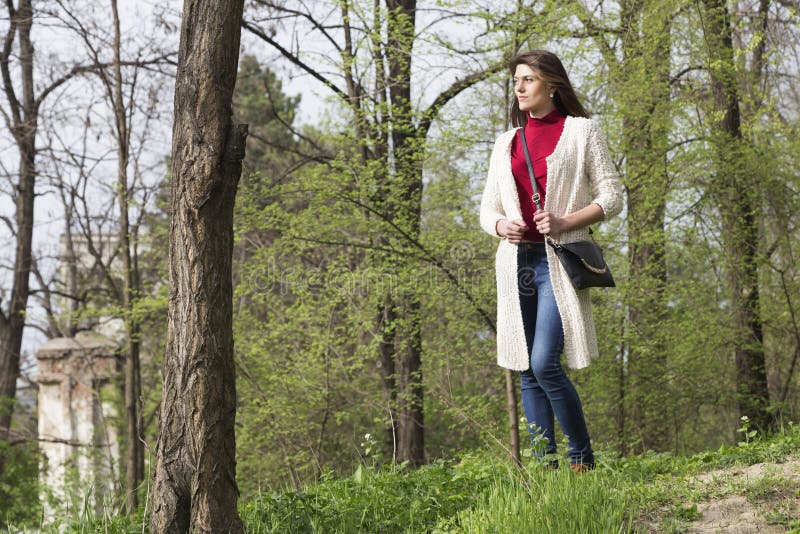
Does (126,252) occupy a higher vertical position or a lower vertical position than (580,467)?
higher

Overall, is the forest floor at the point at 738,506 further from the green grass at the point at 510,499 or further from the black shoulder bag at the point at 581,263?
the black shoulder bag at the point at 581,263

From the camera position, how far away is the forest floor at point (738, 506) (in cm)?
303

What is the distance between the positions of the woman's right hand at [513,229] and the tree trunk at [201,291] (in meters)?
1.17

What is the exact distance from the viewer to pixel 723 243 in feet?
28.8

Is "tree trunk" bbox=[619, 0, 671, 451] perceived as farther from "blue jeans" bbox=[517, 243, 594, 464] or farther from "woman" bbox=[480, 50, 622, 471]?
"blue jeans" bbox=[517, 243, 594, 464]

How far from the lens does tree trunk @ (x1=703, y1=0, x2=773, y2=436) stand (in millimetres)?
8547

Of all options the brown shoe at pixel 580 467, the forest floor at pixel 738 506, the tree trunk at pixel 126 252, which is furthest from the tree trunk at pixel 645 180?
the tree trunk at pixel 126 252

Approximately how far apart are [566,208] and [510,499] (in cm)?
133

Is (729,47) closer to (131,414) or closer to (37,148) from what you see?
(131,414)

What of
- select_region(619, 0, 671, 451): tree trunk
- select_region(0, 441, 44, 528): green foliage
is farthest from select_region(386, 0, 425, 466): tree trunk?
select_region(0, 441, 44, 528): green foliage

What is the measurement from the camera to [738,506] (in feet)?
10.6

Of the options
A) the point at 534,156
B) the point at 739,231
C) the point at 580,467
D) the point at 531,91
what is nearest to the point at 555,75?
the point at 531,91

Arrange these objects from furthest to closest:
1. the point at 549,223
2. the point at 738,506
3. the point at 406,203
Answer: the point at 406,203, the point at 549,223, the point at 738,506

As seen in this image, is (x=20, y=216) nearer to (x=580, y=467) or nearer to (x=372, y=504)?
(x=372, y=504)
